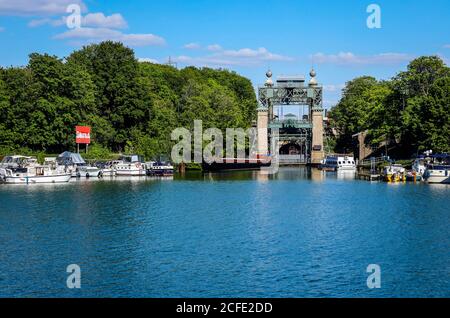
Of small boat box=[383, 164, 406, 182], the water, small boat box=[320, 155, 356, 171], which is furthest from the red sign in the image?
small boat box=[383, 164, 406, 182]

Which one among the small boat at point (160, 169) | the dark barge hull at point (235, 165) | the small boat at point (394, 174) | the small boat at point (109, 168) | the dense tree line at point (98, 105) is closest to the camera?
the small boat at point (394, 174)

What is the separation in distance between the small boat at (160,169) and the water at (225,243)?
31168mm

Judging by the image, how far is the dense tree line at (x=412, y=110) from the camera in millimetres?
101438

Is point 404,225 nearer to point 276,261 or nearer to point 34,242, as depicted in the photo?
point 276,261

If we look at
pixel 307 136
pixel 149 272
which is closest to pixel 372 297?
pixel 149 272

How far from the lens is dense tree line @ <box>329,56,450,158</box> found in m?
101

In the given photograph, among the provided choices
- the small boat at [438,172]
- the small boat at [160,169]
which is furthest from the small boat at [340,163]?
the small boat at [160,169]

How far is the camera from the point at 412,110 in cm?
10956

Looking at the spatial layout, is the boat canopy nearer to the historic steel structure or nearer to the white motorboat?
the white motorboat

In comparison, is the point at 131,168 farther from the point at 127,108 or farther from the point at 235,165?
the point at 235,165

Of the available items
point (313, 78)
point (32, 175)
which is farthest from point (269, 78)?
point (32, 175)

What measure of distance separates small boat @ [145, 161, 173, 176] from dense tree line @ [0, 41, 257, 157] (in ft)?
37.9

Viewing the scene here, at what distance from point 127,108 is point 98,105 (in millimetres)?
5412

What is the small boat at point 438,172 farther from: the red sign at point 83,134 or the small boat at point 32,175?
the red sign at point 83,134
